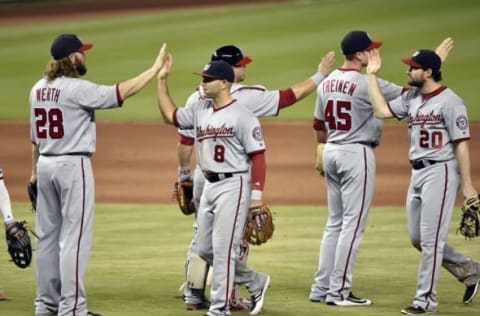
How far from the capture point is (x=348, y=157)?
33.7 ft

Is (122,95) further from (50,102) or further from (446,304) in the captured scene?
(446,304)

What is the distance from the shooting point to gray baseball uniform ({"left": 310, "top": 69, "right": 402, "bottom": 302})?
10.2 m

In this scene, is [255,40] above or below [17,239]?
above

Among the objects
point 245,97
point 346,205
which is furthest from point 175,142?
point 245,97

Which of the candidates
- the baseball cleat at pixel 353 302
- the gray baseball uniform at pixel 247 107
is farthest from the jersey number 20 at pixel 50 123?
the baseball cleat at pixel 353 302

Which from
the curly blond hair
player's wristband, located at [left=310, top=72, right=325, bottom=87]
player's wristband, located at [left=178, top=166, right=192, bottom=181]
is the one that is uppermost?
the curly blond hair

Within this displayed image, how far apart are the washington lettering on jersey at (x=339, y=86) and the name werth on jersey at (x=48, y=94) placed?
2.15 meters

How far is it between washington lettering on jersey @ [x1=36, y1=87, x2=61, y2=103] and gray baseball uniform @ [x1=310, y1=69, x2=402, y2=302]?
7.06 feet

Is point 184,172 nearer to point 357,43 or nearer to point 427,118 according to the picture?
point 357,43

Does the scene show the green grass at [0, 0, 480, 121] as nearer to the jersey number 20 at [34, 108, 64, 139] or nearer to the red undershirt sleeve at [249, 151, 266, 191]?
the red undershirt sleeve at [249, 151, 266, 191]

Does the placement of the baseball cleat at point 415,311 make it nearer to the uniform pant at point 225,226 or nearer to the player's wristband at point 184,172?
the uniform pant at point 225,226

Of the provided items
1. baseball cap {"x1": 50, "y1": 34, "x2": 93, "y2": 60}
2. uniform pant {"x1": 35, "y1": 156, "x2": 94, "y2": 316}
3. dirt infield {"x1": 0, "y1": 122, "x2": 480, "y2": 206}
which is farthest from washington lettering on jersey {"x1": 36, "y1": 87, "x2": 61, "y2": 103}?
dirt infield {"x1": 0, "y1": 122, "x2": 480, "y2": 206}

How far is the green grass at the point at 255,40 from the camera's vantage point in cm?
2652

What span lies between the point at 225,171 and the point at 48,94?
1382 millimetres
